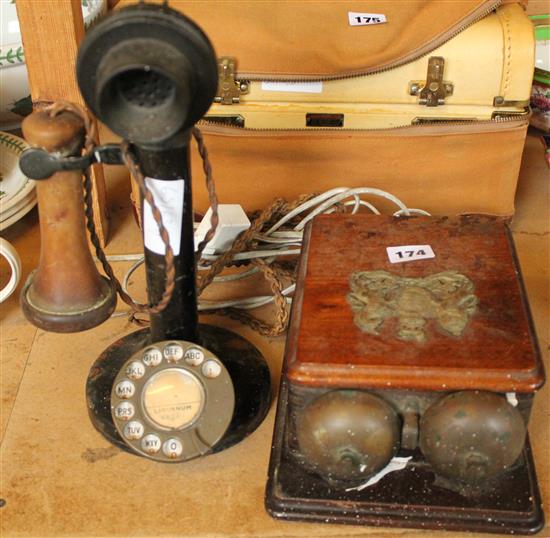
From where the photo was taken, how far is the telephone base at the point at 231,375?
A: 101cm

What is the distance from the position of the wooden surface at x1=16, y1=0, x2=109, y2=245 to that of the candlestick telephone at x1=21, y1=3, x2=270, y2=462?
35 centimetres

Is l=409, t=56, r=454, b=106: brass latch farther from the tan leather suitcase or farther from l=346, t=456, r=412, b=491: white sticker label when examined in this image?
l=346, t=456, r=412, b=491: white sticker label

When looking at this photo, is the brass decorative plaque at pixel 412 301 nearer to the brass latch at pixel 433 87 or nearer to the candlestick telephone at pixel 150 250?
the candlestick telephone at pixel 150 250

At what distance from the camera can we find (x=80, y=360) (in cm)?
115

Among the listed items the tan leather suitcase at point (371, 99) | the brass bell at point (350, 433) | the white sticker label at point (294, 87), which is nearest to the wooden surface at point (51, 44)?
the tan leather suitcase at point (371, 99)

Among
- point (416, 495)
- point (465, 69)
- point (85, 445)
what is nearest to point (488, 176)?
point (465, 69)

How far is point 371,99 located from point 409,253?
0.34 metres

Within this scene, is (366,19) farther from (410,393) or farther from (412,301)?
(410,393)

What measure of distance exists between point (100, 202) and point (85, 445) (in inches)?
18.5

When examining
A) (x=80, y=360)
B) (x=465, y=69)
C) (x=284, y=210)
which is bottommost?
(x=80, y=360)

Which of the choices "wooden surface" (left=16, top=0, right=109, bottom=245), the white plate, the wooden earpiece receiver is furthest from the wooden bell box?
the white plate

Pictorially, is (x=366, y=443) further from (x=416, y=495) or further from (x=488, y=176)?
(x=488, y=176)

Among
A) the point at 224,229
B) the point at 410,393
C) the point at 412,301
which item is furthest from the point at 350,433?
the point at 224,229

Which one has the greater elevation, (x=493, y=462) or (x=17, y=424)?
(x=493, y=462)
